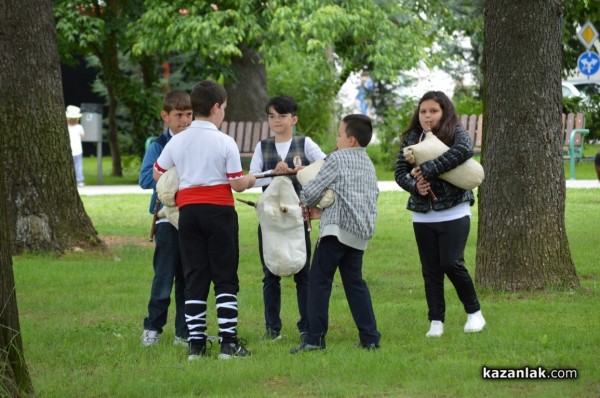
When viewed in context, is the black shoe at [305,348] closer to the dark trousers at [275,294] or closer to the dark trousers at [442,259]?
the dark trousers at [275,294]

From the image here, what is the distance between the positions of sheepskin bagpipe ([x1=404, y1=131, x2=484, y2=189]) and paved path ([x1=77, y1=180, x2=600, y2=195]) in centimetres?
1276

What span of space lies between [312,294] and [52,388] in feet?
5.72

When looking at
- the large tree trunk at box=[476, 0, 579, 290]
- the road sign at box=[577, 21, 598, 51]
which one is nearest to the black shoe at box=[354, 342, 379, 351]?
the large tree trunk at box=[476, 0, 579, 290]

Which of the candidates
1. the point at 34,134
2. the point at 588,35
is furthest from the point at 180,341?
the point at 588,35

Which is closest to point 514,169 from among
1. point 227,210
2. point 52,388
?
point 227,210

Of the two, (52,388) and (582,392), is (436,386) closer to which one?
(582,392)

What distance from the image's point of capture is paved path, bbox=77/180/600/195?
2091cm

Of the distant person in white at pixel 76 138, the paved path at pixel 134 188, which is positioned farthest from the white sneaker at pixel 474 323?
the distant person in white at pixel 76 138

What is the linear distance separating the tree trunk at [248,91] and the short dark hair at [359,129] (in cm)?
2029

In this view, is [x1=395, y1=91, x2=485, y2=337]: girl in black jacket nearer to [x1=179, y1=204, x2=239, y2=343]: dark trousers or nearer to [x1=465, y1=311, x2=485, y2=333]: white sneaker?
[x1=465, y1=311, x2=485, y2=333]: white sneaker

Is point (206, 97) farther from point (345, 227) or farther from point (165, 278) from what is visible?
point (165, 278)

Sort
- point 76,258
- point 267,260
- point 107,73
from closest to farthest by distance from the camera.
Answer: point 267,260 < point 76,258 < point 107,73

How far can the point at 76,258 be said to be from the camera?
42.2 feet

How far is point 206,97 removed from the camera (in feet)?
24.5
